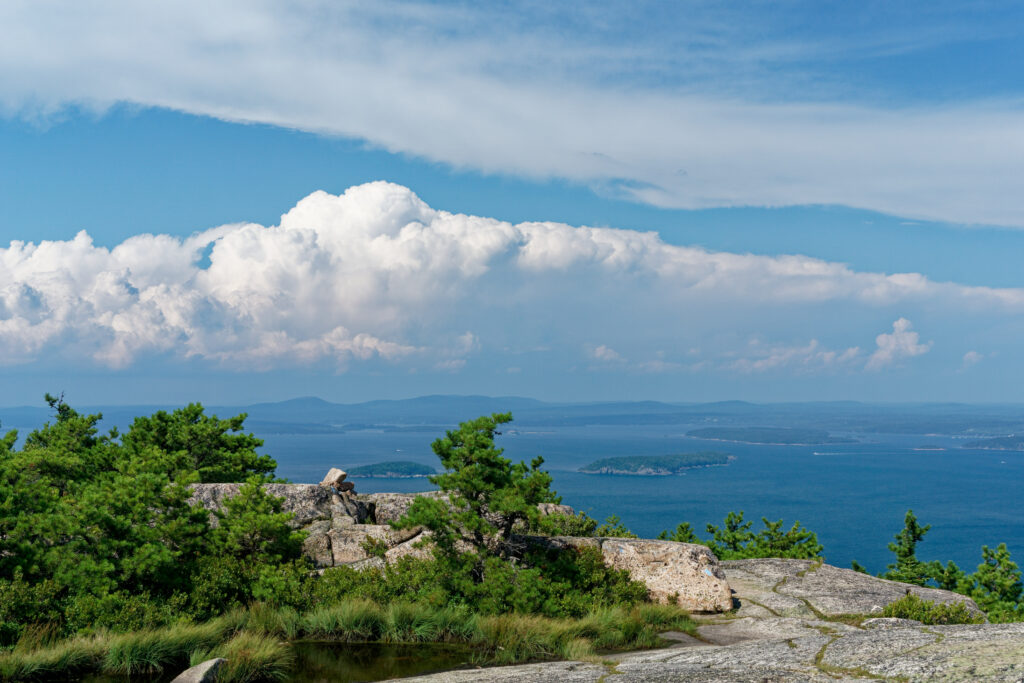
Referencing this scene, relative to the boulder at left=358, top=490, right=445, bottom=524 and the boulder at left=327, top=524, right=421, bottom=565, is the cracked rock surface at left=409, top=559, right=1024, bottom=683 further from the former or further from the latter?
the boulder at left=358, top=490, right=445, bottom=524

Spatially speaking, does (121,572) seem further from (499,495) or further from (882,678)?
(882,678)

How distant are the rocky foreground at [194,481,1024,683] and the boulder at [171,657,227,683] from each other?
3.40 meters

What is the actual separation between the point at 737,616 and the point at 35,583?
46.9ft

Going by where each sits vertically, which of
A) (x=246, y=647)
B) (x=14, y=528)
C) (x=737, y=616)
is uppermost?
(x=14, y=528)

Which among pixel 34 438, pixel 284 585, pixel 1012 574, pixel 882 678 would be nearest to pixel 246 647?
pixel 284 585

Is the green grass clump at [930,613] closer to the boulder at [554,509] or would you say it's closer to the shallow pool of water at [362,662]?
the shallow pool of water at [362,662]

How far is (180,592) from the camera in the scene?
13461 mm

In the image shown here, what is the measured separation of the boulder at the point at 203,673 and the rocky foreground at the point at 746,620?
134 inches

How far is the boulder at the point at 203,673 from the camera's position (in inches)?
376

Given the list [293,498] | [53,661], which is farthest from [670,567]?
[53,661]

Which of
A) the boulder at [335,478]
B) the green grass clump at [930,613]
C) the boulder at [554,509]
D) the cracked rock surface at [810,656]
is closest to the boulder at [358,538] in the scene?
the boulder at [554,509]

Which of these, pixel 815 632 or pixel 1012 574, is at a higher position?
pixel 815 632

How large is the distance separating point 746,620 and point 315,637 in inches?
347

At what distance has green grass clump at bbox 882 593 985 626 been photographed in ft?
44.3
